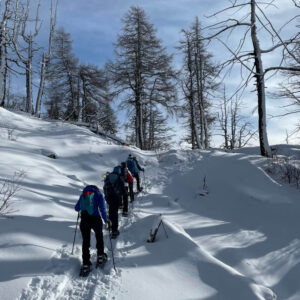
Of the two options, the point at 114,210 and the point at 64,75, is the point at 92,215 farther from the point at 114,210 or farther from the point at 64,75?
the point at 64,75

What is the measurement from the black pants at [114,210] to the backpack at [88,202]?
67.5 inches

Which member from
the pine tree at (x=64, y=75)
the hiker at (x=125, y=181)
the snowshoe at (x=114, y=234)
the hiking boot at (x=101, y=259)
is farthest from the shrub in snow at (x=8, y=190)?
the pine tree at (x=64, y=75)

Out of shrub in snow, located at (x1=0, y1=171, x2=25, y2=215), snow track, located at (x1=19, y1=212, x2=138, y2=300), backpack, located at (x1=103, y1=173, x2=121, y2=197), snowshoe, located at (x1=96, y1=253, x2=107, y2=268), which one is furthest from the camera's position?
backpack, located at (x1=103, y1=173, x2=121, y2=197)

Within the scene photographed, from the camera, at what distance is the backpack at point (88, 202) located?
4.90 meters

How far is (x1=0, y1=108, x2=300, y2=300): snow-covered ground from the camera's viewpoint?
4.19 m

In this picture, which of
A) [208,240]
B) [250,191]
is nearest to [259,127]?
[250,191]

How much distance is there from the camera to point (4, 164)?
8531mm

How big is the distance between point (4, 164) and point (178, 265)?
671 cm

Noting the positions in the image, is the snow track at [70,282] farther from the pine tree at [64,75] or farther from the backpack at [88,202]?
the pine tree at [64,75]

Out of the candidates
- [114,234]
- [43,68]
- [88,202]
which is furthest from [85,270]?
[43,68]

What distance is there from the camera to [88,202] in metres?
4.90

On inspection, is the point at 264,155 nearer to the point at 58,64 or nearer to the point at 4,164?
the point at 4,164

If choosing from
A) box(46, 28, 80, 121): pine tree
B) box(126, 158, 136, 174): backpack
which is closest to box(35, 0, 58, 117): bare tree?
box(46, 28, 80, 121): pine tree

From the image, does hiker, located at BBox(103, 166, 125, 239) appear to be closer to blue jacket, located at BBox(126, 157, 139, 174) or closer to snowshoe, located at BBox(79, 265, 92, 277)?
snowshoe, located at BBox(79, 265, 92, 277)
